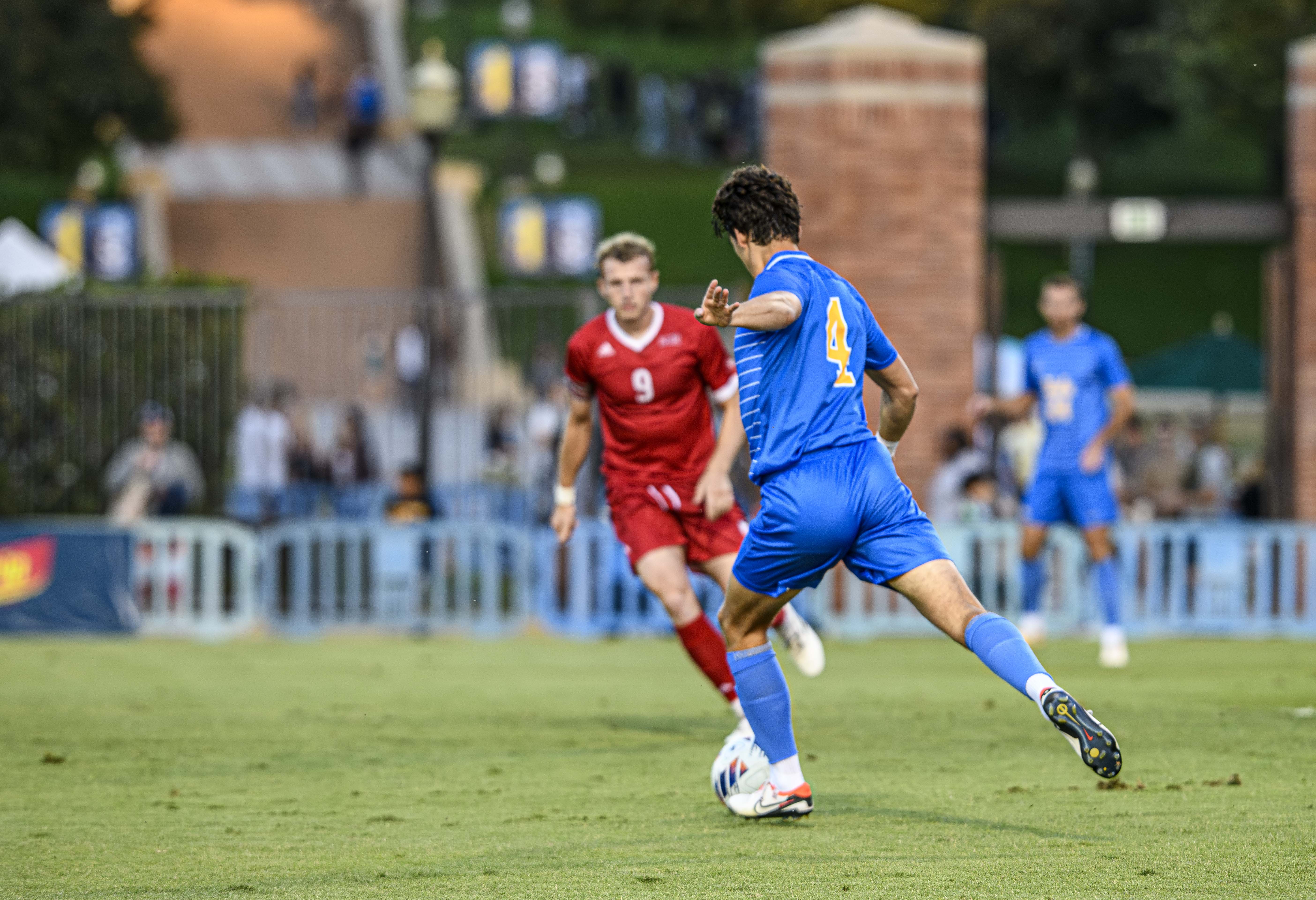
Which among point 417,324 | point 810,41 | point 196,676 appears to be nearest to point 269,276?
point 417,324

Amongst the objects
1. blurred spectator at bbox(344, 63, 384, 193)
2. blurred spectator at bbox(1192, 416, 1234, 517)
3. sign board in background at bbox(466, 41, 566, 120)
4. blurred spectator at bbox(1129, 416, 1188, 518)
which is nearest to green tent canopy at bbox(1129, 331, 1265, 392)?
blurred spectator at bbox(1192, 416, 1234, 517)

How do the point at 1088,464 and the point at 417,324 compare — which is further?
the point at 417,324

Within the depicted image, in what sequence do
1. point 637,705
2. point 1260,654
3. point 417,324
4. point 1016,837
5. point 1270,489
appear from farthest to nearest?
point 417,324 → point 1270,489 → point 1260,654 → point 637,705 → point 1016,837

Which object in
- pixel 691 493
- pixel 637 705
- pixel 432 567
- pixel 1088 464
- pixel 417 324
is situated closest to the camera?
pixel 691 493

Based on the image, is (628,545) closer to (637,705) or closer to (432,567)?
(637,705)

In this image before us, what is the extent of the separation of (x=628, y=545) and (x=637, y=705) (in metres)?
2.03

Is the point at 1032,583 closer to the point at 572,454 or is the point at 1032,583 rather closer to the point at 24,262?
the point at 572,454

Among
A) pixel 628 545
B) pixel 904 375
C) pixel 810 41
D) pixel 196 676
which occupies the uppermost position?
pixel 810 41

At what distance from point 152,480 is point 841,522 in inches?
477

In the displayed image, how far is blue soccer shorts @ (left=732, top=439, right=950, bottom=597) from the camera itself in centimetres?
609

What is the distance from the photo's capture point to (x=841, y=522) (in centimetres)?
608

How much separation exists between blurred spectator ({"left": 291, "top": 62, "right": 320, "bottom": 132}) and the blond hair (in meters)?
38.5

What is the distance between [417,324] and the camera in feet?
78.4

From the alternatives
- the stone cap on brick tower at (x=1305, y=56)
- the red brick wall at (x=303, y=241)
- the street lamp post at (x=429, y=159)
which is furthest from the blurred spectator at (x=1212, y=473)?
the red brick wall at (x=303, y=241)
